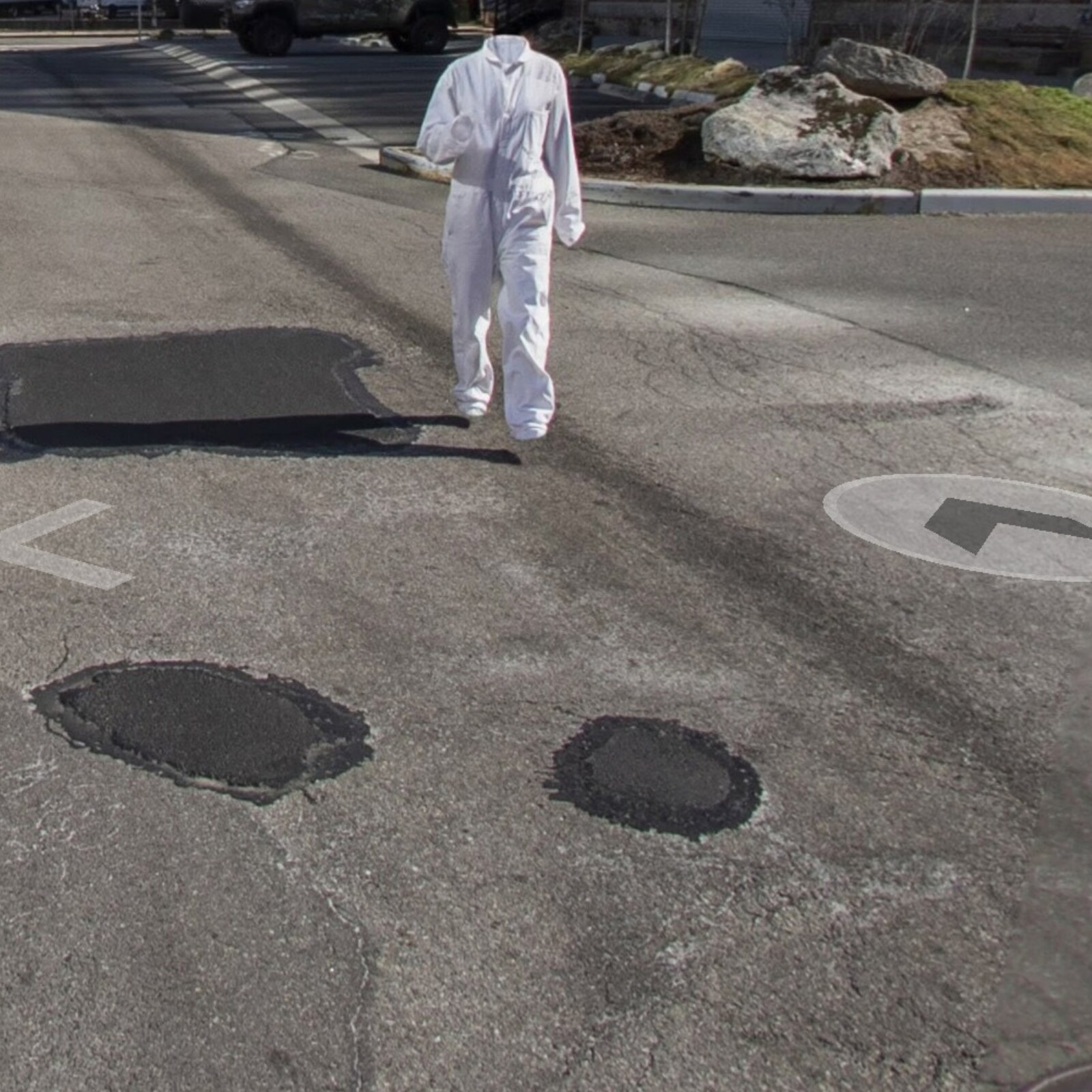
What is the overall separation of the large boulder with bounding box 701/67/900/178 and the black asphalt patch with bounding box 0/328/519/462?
280 inches

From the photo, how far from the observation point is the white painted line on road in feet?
60.8

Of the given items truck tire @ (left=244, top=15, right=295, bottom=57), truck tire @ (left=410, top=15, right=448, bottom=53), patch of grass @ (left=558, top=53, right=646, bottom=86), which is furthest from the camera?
truck tire @ (left=410, top=15, right=448, bottom=53)

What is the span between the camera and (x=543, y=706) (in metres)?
4.36

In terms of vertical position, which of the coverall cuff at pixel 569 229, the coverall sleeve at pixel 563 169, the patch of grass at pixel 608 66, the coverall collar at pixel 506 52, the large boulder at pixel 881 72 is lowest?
the patch of grass at pixel 608 66

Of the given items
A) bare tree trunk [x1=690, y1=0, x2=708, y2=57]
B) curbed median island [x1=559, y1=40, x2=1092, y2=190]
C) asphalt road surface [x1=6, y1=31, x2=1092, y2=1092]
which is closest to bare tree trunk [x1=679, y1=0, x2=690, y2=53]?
bare tree trunk [x1=690, y1=0, x2=708, y2=57]

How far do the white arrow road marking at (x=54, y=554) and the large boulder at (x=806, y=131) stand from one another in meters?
10.0

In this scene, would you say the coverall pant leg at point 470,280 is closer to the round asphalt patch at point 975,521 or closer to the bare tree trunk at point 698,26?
the round asphalt patch at point 975,521

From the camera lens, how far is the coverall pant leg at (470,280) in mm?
6648

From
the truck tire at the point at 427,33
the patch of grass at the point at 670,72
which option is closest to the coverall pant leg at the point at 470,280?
the patch of grass at the point at 670,72

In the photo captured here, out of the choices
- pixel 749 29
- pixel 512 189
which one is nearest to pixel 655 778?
pixel 512 189

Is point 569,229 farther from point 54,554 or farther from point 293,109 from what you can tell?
point 293,109

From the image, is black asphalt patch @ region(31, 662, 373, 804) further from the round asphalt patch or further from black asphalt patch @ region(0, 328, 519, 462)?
the round asphalt patch

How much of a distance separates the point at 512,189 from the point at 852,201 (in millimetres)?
7994

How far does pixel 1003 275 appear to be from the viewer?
11094mm
